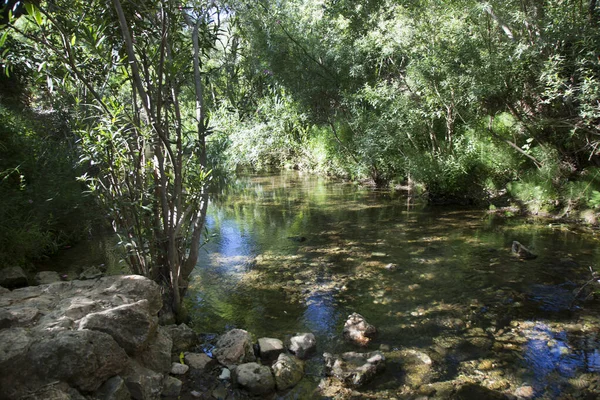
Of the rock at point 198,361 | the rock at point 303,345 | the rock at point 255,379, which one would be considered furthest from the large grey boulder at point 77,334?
the rock at point 303,345

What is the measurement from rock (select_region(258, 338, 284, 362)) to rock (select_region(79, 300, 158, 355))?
1147mm

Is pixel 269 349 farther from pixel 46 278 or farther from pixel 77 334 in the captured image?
pixel 46 278

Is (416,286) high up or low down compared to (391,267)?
down

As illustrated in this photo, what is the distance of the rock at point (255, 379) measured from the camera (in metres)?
3.44

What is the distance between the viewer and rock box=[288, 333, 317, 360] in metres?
4.08

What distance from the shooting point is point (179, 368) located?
3645 millimetres

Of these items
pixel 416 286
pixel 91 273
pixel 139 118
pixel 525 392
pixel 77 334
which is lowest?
pixel 525 392

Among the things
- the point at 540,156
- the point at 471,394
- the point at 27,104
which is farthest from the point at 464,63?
the point at 27,104

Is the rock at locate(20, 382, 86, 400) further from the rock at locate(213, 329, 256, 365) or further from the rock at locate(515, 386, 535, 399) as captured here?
the rock at locate(515, 386, 535, 399)

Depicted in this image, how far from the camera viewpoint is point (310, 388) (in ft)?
11.7

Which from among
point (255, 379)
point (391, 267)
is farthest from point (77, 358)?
point (391, 267)

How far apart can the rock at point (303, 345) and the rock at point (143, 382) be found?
1.40m

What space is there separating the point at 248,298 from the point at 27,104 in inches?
388

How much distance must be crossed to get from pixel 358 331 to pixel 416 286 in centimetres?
181
